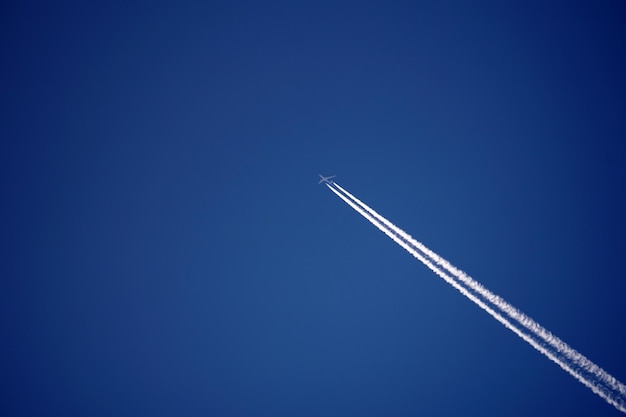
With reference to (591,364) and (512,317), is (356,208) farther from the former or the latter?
(591,364)

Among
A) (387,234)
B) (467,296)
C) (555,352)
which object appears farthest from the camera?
(387,234)

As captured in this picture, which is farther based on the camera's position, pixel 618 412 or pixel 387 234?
pixel 387 234

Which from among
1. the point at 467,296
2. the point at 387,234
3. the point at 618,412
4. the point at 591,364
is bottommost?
the point at 618,412

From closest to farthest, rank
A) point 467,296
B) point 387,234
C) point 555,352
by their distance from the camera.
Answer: point 555,352 → point 467,296 → point 387,234

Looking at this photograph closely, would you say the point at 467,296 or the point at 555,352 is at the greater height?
the point at 467,296

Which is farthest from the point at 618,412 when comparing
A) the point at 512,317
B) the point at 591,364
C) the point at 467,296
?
the point at 467,296
